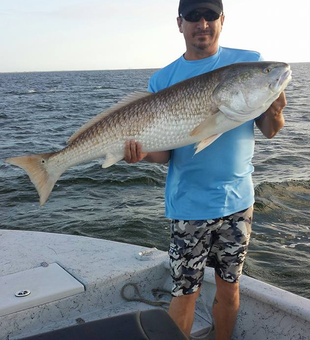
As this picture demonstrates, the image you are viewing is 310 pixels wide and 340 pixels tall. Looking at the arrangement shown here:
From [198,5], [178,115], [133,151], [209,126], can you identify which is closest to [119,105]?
[133,151]

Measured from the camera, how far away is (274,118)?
11.0 ft

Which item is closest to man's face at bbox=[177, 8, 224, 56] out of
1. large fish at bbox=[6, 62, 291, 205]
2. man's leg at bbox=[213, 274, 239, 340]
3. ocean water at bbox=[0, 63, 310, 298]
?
large fish at bbox=[6, 62, 291, 205]

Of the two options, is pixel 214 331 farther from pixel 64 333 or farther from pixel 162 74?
pixel 162 74

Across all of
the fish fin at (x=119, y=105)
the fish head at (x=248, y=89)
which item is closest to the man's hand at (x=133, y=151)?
the fish fin at (x=119, y=105)

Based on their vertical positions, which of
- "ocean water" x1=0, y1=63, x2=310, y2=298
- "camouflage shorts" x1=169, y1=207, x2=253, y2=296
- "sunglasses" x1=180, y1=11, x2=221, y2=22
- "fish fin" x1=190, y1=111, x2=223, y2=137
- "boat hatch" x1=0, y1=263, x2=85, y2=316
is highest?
"sunglasses" x1=180, y1=11, x2=221, y2=22

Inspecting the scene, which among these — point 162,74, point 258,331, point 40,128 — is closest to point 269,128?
point 162,74

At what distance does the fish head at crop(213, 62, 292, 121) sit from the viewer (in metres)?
3.18

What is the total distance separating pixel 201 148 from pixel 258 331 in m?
1.82

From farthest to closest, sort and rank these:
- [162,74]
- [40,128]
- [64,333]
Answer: [40,128]
[162,74]
[64,333]

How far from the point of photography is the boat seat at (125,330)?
91.7 inches

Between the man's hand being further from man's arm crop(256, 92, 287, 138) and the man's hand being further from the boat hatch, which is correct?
the boat hatch

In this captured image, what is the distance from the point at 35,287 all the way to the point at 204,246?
5.47 feet

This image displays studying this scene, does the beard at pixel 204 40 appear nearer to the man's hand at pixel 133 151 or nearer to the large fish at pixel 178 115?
the large fish at pixel 178 115

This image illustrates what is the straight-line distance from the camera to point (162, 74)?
3721 millimetres
